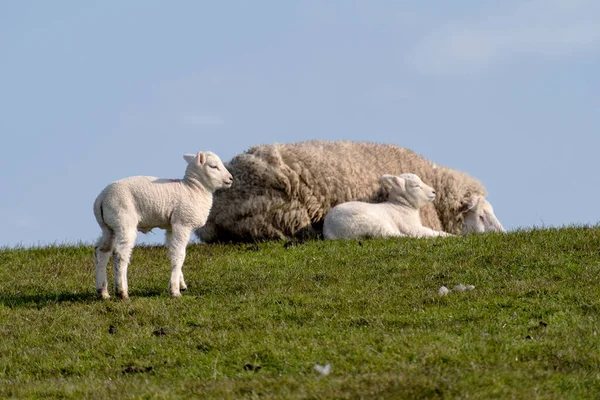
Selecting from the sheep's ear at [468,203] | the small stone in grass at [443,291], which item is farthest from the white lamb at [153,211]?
the sheep's ear at [468,203]

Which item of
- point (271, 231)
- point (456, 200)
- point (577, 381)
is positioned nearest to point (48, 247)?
point (271, 231)

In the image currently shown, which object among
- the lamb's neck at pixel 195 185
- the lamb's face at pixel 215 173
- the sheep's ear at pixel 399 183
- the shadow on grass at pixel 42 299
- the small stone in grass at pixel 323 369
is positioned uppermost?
the sheep's ear at pixel 399 183

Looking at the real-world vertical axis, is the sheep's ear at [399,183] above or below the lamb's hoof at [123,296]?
above

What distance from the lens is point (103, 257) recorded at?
13930mm

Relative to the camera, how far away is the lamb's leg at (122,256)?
44.0 feet

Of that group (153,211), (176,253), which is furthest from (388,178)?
(153,211)

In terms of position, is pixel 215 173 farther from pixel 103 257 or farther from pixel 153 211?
pixel 103 257

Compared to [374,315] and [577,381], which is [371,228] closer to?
[374,315]

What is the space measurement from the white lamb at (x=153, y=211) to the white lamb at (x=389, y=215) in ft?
13.7

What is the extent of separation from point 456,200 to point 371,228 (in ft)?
11.6

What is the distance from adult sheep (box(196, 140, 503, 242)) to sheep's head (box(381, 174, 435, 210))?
680 millimetres

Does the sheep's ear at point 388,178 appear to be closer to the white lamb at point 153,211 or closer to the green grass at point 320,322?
the green grass at point 320,322

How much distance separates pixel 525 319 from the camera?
1152 centimetres

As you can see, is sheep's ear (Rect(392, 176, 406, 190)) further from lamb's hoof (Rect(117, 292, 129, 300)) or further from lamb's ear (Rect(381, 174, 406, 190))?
lamb's hoof (Rect(117, 292, 129, 300))
